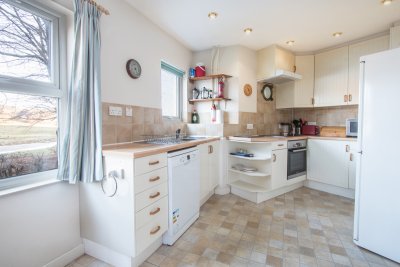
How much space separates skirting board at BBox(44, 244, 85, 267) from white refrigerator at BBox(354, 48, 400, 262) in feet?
7.88

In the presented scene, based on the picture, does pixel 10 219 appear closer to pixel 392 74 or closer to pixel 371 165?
pixel 371 165

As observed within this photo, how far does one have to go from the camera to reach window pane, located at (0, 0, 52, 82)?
3.84 ft

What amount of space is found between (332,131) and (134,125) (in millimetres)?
3366

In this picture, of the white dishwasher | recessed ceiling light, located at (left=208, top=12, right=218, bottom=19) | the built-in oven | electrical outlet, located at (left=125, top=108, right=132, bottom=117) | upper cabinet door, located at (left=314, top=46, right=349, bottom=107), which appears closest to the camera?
the white dishwasher

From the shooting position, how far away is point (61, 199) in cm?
141

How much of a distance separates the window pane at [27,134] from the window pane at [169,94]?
145 centimetres

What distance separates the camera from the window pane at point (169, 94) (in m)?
2.72

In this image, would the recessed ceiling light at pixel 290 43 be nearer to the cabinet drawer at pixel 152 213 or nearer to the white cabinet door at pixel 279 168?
A: the white cabinet door at pixel 279 168

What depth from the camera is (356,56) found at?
277 centimetres

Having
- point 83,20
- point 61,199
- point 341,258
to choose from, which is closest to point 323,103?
point 341,258

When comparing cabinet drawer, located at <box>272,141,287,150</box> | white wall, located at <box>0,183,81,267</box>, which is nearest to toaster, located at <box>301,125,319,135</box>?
cabinet drawer, located at <box>272,141,287,150</box>

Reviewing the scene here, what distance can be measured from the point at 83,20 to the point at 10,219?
1.45 meters

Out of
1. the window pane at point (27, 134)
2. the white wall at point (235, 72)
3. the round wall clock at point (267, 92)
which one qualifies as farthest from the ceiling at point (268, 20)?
the window pane at point (27, 134)

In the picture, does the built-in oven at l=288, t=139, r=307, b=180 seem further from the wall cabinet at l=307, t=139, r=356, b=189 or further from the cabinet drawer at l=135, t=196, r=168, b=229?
the cabinet drawer at l=135, t=196, r=168, b=229
